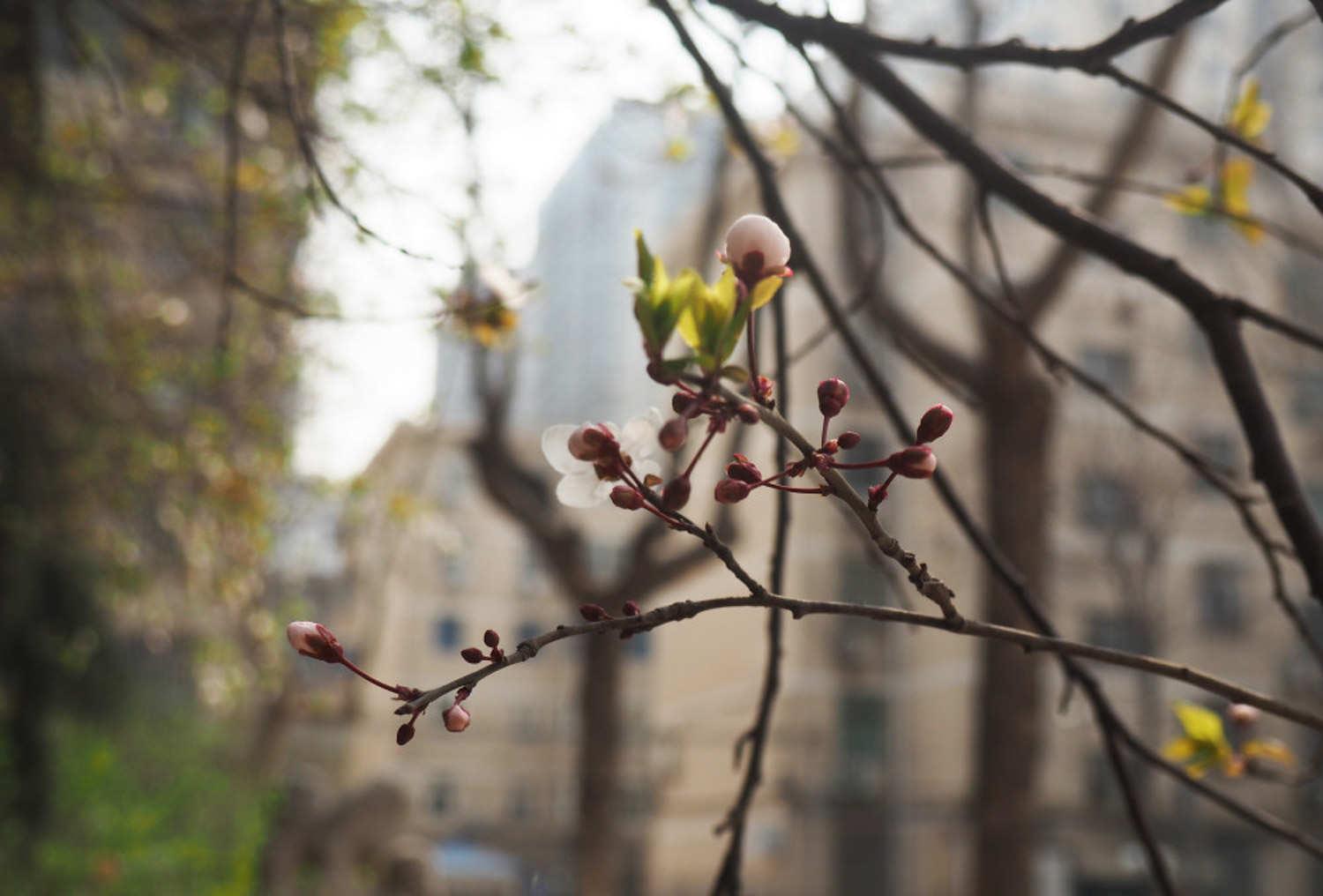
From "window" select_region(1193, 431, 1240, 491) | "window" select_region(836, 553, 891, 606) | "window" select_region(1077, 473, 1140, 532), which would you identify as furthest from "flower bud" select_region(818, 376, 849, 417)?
"window" select_region(836, 553, 891, 606)

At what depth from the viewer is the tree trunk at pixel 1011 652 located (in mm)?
4129

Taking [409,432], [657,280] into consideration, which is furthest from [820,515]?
[657,280]

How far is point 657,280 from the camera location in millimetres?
549

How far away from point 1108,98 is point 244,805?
9960 millimetres

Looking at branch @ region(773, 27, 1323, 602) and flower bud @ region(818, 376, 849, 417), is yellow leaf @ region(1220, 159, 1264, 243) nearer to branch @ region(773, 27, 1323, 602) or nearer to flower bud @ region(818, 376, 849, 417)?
branch @ region(773, 27, 1323, 602)

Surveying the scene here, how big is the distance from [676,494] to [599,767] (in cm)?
558

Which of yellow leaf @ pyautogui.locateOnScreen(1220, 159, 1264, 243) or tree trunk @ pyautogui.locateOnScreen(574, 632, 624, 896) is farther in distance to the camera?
tree trunk @ pyautogui.locateOnScreen(574, 632, 624, 896)

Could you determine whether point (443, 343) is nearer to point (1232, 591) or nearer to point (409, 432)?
point (409, 432)

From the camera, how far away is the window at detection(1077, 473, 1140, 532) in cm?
971

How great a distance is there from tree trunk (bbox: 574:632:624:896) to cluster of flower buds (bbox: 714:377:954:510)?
17.3 ft

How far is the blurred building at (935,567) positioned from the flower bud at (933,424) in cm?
594

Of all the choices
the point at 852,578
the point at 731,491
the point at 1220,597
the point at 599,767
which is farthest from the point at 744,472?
the point at 1220,597

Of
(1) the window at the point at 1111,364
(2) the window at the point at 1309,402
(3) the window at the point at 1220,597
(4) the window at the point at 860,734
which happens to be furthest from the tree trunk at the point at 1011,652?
(4) the window at the point at 860,734

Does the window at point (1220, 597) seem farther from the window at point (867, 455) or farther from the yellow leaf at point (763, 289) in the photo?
the yellow leaf at point (763, 289)
